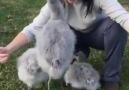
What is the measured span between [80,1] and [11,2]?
2.74 metres

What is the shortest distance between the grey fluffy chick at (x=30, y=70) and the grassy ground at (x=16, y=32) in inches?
13.1

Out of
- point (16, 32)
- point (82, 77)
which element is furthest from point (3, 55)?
point (16, 32)

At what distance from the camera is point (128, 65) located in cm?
421

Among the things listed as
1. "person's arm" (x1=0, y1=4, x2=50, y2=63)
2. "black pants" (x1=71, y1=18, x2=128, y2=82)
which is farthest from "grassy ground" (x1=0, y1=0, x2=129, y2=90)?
"person's arm" (x1=0, y1=4, x2=50, y2=63)

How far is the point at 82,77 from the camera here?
3.46m

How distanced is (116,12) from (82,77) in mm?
606

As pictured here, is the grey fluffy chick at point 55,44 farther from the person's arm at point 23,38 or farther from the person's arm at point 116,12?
the person's arm at point 116,12

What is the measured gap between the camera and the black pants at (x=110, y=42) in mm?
3523

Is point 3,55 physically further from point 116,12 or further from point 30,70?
point 116,12

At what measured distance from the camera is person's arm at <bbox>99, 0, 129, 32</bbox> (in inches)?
131

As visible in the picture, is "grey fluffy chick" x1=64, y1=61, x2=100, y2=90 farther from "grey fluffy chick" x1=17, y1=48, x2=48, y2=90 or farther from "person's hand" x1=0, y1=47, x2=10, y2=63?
"person's hand" x1=0, y1=47, x2=10, y2=63

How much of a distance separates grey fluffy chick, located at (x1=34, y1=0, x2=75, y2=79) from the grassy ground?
64 cm

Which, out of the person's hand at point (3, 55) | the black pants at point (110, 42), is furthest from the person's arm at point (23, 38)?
the black pants at point (110, 42)

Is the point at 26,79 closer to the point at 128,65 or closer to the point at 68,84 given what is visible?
the point at 68,84
